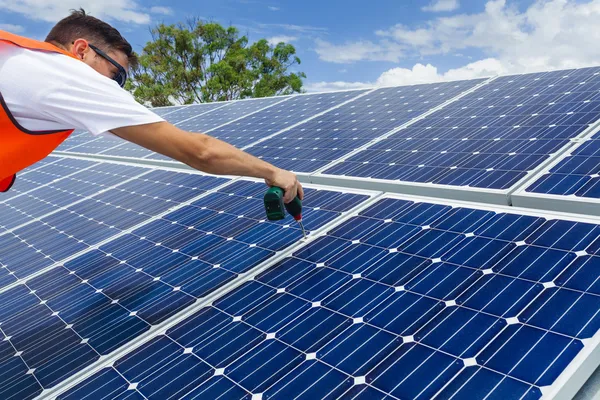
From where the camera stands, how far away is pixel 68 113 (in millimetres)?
3250

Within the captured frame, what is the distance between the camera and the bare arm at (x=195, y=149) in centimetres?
335

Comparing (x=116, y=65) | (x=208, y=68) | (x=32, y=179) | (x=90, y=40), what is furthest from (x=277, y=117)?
(x=208, y=68)

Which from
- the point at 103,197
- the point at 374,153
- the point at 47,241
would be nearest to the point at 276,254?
the point at 374,153

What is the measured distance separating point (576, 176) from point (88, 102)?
4.15 meters

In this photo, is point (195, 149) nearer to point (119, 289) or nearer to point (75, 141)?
point (119, 289)

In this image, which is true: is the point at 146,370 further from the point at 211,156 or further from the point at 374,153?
the point at 374,153

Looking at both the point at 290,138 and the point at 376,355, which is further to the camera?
the point at 290,138

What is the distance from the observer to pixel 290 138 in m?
8.86

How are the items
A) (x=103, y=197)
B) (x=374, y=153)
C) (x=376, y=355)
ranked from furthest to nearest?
(x=103, y=197)
(x=374, y=153)
(x=376, y=355)

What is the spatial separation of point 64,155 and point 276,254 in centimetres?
1200

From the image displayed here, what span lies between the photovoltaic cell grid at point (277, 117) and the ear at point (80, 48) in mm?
5257

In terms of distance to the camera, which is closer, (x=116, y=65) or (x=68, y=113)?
(x=68, y=113)

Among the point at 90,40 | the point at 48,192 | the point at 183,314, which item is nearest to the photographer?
the point at 90,40

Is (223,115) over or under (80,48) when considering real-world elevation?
under
